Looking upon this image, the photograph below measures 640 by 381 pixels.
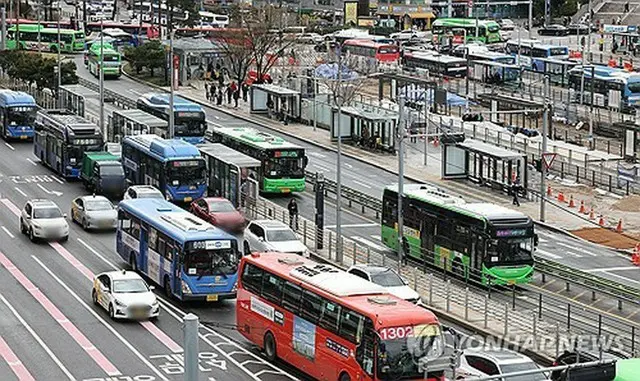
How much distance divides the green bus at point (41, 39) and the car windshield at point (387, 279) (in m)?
94.1

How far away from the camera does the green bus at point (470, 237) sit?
161 ft

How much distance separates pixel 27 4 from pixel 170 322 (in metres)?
141

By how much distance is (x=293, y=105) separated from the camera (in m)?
96.3

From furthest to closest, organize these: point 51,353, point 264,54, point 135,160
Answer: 1. point 264,54
2. point 135,160
3. point 51,353

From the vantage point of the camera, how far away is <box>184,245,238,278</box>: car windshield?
148 feet

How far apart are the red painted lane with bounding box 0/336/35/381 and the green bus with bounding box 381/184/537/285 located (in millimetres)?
17164

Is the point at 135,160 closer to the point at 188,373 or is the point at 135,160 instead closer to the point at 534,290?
the point at 534,290

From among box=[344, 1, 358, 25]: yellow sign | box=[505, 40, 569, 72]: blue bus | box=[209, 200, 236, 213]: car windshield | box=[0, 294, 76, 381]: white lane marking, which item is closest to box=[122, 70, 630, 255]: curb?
box=[209, 200, 236, 213]: car windshield

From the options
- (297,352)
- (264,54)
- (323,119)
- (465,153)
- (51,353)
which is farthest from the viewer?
(264,54)

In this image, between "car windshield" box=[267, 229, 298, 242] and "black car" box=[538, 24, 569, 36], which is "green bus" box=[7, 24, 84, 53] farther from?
"car windshield" box=[267, 229, 298, 242]

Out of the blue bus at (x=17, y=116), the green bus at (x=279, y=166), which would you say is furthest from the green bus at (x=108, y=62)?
the green bus at (x=279, y=166)

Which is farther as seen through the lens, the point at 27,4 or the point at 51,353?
the point at 27,4

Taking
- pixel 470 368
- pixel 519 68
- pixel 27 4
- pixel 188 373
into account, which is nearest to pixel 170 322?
pixel 470 368

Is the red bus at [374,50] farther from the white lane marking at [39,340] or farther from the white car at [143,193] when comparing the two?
the white lane marking at [39,340]
